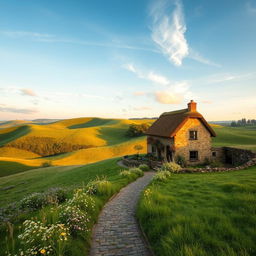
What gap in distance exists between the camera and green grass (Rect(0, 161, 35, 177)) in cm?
4114

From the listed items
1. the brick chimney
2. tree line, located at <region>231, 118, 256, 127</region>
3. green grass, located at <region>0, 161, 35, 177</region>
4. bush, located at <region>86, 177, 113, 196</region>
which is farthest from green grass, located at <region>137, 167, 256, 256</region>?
tree line, located at <region>231, 118, 256, 127</region>

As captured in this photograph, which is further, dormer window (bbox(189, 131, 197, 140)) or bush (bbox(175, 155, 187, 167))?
dormer window (bbox(189, 131, 197, 140))

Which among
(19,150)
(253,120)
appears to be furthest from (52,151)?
(253,120)

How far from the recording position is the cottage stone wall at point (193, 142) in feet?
74.2

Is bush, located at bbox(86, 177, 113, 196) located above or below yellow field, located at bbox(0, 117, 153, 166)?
above

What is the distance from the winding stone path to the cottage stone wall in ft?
50.9

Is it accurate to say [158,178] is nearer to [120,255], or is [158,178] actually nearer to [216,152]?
[120,255]

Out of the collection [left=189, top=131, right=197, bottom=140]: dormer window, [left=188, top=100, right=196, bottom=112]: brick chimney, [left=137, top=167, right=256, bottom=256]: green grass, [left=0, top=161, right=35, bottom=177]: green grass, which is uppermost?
[left=188, top=100, right=196, bottom=112]: brick chimney

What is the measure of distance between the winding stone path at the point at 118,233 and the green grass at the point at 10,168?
45647 millimetres

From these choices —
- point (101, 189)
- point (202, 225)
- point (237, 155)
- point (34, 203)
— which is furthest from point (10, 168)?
point (237, 155)

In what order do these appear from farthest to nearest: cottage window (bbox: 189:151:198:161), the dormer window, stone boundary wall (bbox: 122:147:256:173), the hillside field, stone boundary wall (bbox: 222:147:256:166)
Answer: the hillside field
cottage window (bbox: 189:151:198:161)
the dormer window
stone boundary wall (bbox: 222:147:256:166)
stone boundary wall (bbox: 122:147:256:173)

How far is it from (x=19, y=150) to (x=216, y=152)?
8356cm

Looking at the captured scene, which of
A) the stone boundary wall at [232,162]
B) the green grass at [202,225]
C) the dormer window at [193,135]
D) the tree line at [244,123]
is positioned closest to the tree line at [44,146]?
the stone boundary wall at [232,162]

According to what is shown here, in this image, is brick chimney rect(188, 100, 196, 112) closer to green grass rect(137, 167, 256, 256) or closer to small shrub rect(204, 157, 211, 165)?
small shrub rect(204, 157, 211, 165)
